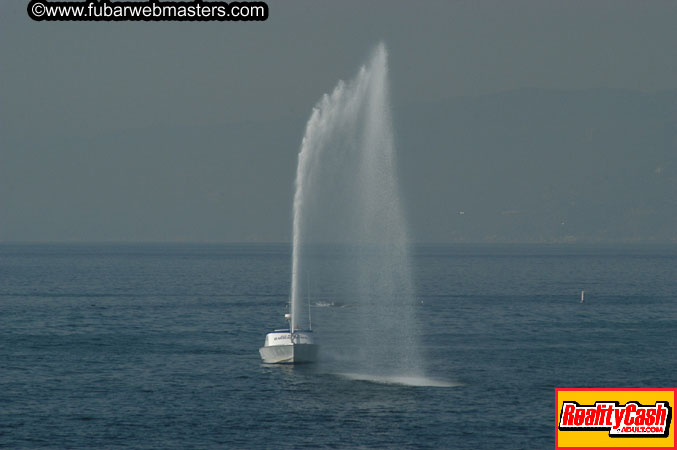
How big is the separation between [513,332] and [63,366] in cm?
5382

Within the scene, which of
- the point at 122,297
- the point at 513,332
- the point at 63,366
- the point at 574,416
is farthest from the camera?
the point at 122,297

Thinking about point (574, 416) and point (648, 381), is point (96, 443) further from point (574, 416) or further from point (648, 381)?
point (648, 381)

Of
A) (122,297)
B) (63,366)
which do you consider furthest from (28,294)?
(63,366)

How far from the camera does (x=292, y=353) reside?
88062 millimetres

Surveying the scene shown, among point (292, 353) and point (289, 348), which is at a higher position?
point (289, 348)

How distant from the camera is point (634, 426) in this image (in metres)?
51.3

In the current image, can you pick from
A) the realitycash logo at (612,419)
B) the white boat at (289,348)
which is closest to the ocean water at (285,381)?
the white boat at (289,348)

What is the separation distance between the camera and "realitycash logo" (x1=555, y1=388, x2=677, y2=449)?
152 feet

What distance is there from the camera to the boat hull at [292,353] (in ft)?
288

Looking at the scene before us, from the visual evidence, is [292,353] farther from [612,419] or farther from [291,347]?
[612,419]

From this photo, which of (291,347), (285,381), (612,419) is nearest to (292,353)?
(291,347)

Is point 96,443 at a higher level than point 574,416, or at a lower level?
lower

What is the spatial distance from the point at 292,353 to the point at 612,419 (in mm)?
40063

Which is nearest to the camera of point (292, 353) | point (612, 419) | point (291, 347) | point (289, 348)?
point (612, 419)
